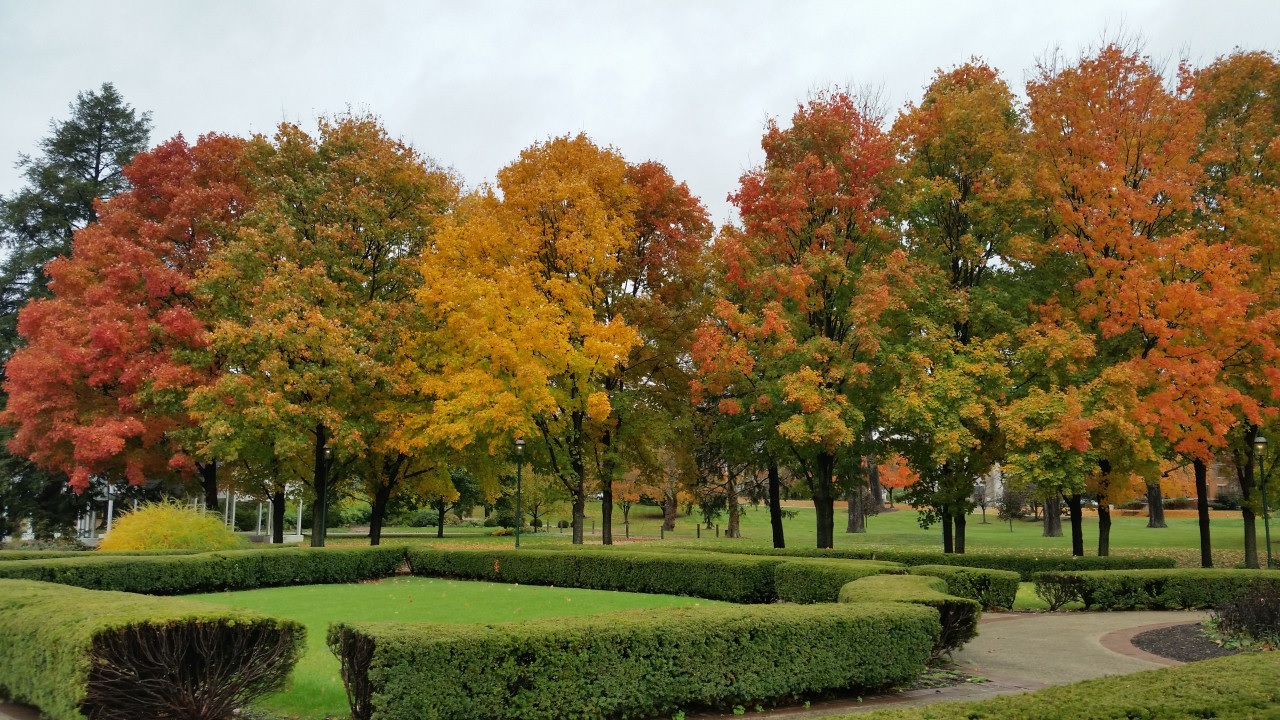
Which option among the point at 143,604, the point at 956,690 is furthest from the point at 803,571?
the point at 143,604

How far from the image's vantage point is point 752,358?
22703mm

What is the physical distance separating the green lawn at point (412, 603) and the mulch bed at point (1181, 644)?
6.47 metres

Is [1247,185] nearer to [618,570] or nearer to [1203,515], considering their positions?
[1203,515]

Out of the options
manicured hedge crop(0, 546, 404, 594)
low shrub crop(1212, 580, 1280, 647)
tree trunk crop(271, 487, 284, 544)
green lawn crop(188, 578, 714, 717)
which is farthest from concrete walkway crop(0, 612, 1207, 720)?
tree trunk crop(271, 487, 284, 544)

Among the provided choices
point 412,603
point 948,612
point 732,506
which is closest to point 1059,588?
point 948,612

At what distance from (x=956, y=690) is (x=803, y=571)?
6630mm

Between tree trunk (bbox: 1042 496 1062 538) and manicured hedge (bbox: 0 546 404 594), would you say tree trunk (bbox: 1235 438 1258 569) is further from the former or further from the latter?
manicured hedge (bbox: 0 546 404 594)

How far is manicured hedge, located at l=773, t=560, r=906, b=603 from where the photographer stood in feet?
48.4

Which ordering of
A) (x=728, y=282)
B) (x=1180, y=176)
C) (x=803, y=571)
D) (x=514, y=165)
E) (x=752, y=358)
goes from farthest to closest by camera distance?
(x=514, y=165), (x=728, y=282), (x=752, y=358), (x=1180, y=176), (x=803, y=571)

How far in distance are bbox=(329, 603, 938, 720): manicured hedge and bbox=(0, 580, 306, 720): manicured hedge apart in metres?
0.71

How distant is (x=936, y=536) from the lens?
42.3 meters

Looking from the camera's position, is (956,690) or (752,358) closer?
(956,690)

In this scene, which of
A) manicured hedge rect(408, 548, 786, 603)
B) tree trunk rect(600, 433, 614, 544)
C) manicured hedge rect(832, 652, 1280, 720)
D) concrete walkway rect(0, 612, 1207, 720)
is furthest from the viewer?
tree trunk rect(600, 433, 614, 544)

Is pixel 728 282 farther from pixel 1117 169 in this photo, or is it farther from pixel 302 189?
pixel 302 189
